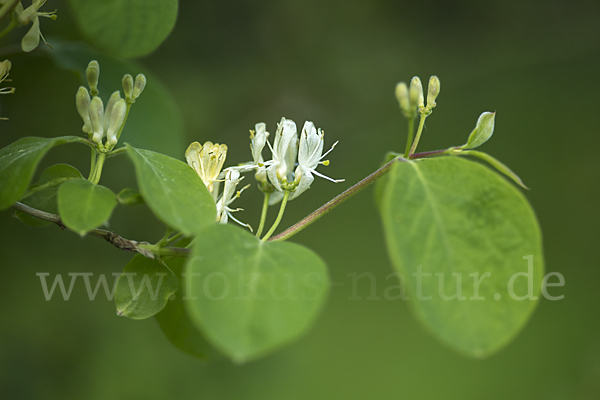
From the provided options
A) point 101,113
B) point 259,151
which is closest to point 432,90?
point 259,151

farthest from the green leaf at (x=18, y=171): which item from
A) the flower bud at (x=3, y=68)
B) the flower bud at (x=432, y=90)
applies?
the flower bud at (x=432, y=90)

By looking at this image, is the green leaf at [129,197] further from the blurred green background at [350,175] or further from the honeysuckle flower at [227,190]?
the blurred green background at [350,175]

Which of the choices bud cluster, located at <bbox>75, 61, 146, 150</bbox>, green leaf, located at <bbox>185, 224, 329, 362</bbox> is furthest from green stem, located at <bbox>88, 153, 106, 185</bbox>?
green leaf, located at <bbox>185, 224, 329, 362</bbox>

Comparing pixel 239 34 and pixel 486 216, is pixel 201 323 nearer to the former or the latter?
pixel 486 216

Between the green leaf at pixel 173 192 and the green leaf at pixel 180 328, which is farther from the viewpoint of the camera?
the green leaf at pixel 180 328

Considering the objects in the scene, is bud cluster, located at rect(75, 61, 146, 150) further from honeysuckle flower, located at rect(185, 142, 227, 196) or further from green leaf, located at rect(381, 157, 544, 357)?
green leaf, located at rect(381, 157, 544, 357)

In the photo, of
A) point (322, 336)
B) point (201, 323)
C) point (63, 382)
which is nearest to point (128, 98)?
point (201, 323)

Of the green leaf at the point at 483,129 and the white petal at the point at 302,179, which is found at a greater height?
the green leaf at the point at 483,129
